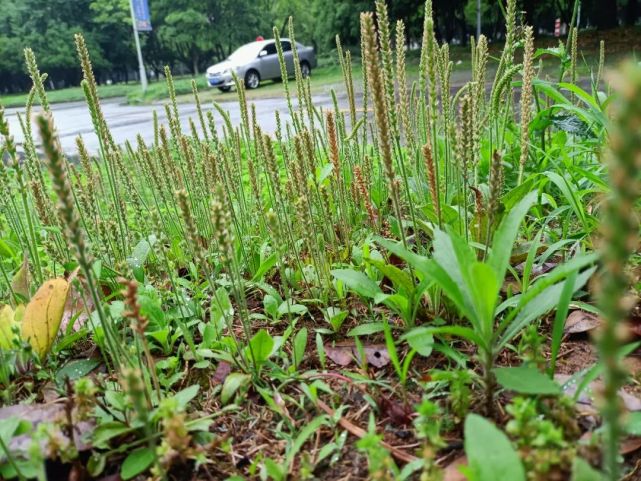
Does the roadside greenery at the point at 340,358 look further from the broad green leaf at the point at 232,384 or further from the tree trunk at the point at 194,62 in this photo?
the tree trunk at the point at 194,62

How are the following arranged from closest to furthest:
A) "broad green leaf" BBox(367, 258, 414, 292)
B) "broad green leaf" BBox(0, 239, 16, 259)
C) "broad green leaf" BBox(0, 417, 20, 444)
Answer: "broad green leaf" BBox(0, 417, 20, 444) < "broad green leaf" BBox(367, 258, 414, 292) < "broad green leaf" BBox(0, 239, 16, 259)

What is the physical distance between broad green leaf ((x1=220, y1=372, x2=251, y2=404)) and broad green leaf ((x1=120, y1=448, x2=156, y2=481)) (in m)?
0.23

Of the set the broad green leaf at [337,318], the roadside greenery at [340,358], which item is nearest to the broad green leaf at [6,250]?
the roadside greenery at [340,358]

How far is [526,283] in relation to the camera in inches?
63.0

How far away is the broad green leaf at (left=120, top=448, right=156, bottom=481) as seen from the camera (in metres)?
1.15

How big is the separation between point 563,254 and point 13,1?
5880cm

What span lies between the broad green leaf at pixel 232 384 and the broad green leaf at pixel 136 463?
0.23 meters

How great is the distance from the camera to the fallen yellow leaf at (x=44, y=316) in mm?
1523

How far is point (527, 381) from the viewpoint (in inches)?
42.7

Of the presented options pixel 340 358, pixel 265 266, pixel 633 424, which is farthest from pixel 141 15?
pixel 633 424

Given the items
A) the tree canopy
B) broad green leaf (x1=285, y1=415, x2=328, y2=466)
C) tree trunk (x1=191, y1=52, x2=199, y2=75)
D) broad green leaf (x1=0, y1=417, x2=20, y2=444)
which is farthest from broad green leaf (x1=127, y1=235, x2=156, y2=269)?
tree trunk (x1=191, y1=52, x2=199, y2=75)

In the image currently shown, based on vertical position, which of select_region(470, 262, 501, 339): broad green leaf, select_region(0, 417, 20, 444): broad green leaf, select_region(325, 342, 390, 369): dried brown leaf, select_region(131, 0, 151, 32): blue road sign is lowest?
select_region(325, 342, 390, 369): dried brown leaf

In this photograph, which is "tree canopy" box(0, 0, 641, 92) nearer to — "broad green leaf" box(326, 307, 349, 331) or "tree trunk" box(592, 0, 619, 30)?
"tree trunk" box(592, 0, 619, 30)

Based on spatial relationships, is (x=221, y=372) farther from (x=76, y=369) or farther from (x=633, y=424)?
(x=633, y=424)
